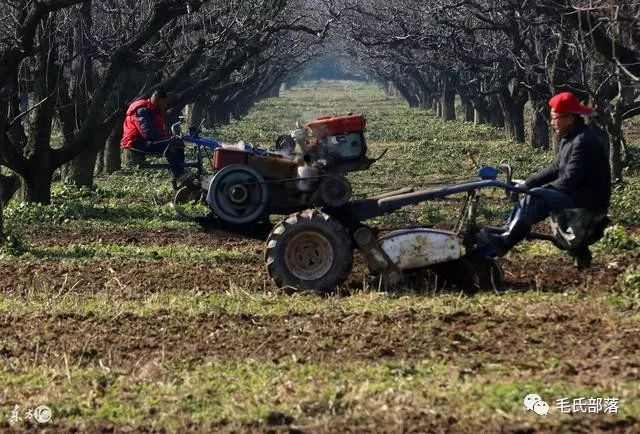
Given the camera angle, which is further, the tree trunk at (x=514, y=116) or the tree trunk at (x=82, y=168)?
the tree trunk at (x=514, y=116)

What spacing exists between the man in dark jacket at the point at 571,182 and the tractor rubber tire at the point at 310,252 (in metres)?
1.53

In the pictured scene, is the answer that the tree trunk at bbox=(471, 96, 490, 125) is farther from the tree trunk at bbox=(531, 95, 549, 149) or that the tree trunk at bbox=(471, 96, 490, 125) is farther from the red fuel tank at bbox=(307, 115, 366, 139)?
the red fuel tank at bbox=(307, 115, 366, 139)

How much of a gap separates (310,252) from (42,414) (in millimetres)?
4456

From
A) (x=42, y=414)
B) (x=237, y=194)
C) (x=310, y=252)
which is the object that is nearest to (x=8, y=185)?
(x=237, y=194)

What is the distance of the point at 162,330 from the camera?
27.5ft

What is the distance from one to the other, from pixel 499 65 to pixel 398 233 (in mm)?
22665

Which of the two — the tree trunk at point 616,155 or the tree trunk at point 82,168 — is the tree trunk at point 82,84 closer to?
the tree trunk at point 82,168

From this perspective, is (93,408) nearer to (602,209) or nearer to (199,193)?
(602,209)

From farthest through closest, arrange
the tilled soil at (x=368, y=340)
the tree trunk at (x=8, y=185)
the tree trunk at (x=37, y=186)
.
→ the tree trunk at (x=8, y=185), the tree trunk at (x=37, y=186), the tilled soil at (x=368, y=340)

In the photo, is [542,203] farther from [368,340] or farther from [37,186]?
[37,186]

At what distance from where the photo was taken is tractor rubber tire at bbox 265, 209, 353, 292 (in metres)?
10.2

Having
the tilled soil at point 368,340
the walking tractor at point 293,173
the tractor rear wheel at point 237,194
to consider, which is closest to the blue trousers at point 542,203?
the tilled soil at point 368,340

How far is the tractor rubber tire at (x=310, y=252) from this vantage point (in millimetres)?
10234

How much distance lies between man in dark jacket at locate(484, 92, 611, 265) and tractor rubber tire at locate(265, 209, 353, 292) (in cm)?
153
